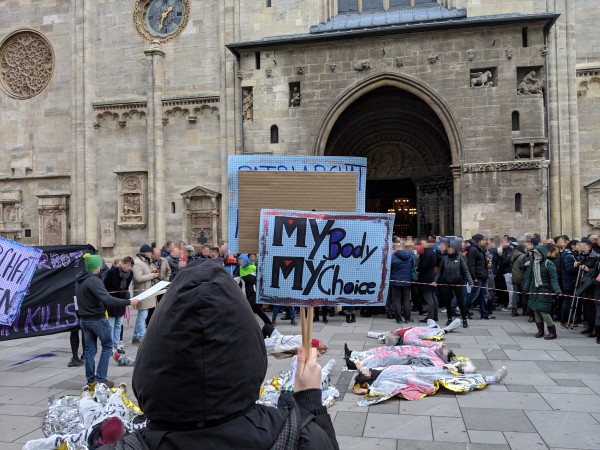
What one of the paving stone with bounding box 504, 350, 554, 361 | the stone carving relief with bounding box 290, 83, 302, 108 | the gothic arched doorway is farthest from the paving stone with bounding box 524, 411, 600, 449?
the stone carving relief with bounding box 290, 83, 302, 108

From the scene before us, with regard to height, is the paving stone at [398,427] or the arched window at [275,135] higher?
the arched window at [275,135]

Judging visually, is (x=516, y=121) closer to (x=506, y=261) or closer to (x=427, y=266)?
(x=506, y=261)

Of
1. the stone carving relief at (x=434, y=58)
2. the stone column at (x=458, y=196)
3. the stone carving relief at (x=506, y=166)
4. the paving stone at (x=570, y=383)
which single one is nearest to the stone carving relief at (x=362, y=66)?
the stone carving relief at (x=434, y=58)

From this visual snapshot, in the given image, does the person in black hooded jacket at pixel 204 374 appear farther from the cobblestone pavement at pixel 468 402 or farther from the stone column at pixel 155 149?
the stone column at pixel 155 149

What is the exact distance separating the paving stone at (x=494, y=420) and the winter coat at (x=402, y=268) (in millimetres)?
5449

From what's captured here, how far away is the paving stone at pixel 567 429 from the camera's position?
15.7ft

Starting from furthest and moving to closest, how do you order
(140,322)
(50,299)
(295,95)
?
(295,95)
(140,322)
(50,299)

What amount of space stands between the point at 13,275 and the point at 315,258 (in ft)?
15.9

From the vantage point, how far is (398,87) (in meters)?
17.0

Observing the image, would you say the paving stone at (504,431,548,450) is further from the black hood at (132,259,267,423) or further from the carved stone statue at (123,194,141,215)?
the carved stone statue at (123,194,141,215)

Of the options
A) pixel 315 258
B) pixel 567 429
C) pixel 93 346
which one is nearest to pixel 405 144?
pixel 93 346

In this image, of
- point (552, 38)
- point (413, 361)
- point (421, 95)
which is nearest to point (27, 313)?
point (413, 361)

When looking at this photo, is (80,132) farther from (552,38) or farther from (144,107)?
(552,38)

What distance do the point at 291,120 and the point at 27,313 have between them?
36.1 feet
